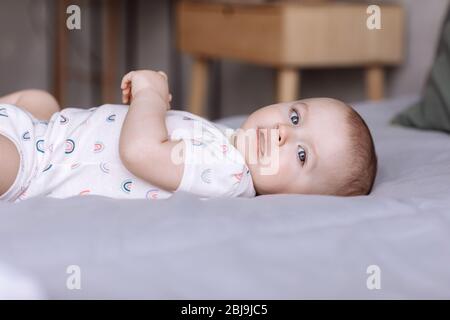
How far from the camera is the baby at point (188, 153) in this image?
3.61ft

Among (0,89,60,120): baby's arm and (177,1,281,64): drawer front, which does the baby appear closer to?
(0,89,60,120): baby's arm

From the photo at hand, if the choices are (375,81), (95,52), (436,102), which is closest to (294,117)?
(436,102)

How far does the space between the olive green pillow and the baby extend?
0.55 meters

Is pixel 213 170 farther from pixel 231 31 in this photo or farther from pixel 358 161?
pixel 231 31

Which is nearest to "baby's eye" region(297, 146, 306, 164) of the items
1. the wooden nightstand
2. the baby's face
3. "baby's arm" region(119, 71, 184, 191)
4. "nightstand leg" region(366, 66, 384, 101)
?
the baby's face

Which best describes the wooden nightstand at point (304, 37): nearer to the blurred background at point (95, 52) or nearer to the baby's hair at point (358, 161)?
the blurred background at point (95, 52)

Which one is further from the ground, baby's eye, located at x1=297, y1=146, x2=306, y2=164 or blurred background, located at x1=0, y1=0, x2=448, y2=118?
baby's eye, located at x1=297, y1=146, x2=306, y2=164

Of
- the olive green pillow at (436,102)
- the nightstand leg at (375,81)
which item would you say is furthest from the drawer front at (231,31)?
the olive green pillow at (436,102)

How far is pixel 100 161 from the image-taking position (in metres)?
1.14

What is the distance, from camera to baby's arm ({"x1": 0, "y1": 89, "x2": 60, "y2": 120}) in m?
1.36

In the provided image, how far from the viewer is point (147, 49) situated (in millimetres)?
4105

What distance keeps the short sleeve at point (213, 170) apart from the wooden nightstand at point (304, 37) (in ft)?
4.51
